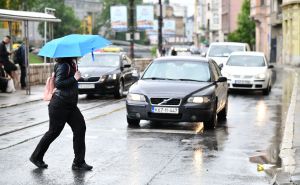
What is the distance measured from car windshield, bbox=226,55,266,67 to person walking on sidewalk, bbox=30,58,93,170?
1575cm

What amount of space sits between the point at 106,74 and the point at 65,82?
38.4 ft

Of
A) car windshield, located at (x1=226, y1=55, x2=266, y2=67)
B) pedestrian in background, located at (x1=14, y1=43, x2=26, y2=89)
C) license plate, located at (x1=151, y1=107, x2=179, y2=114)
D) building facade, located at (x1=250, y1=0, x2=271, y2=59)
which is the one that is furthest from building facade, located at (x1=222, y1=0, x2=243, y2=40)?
license plate, located at (x1=151, y1=107, x2=179, y2=114)

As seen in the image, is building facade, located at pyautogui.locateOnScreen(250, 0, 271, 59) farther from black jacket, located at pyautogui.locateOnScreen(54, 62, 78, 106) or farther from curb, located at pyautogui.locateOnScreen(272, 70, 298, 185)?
black jacket, located at pyautogui.locateOnScreen(54, 62, 78, 106)

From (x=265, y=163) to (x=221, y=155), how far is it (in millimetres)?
799

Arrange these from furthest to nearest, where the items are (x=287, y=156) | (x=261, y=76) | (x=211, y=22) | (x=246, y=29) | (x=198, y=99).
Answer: (x=211, y=22)
(x=246, y=29)
(x=261, y=76)
(x=198, y=99)
(x=287, y=156)

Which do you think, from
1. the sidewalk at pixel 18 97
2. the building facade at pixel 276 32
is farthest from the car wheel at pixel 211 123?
the building facade at pixel 276 32

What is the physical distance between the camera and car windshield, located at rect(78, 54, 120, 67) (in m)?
20.9

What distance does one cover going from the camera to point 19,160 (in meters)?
9.03

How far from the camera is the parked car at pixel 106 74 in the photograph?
64.3 ft

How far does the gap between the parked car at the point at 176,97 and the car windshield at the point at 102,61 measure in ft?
25.1

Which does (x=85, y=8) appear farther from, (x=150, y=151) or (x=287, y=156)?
(x=287, y=156)

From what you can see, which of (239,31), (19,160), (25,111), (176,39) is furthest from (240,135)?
(176,39)

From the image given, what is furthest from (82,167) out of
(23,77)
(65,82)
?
(23,77)

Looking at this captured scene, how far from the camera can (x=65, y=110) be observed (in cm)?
Result: 838
